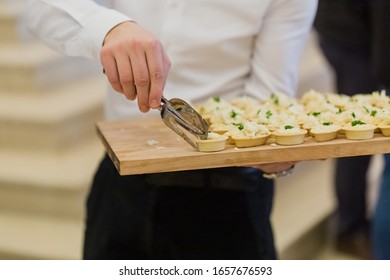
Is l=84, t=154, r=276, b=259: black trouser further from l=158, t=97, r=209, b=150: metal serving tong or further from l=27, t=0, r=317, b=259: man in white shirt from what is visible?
l=158, t=97, r=209, b=150: metal serving tong

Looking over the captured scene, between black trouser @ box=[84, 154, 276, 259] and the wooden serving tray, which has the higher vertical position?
the wooden serving tray

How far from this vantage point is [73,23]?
1292mm

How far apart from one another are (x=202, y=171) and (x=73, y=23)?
0.35 metres

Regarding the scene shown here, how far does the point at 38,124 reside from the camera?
8.54 feet

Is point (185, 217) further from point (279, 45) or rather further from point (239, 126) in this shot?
point (279, 45)

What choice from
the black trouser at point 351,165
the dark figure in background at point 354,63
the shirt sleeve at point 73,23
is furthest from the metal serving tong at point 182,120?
the black trouser at point 351,165

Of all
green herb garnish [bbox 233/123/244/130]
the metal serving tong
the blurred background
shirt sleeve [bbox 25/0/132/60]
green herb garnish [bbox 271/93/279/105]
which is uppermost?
shirt sleeve [bbox 25/0/132/60]

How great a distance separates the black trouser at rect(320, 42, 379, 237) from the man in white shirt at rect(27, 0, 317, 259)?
43.3 inches

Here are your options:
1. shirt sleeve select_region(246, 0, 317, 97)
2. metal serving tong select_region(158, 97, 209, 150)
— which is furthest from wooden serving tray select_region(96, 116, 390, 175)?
shirt sleeve select_region(246, 0, 317, 97)

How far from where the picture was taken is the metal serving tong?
1.17 meters

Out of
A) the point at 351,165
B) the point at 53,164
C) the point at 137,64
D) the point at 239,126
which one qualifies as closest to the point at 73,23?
the point at 137,64

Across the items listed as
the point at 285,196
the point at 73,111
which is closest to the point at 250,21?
the point at 73,111
